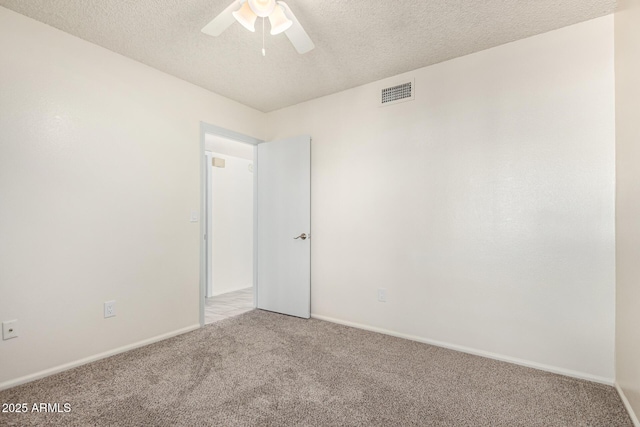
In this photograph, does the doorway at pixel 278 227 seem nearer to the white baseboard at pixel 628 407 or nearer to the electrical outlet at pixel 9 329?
the electrical outlet at pixel 9 329

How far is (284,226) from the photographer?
12.0ft

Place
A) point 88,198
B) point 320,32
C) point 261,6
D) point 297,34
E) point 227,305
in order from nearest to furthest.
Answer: point 261,6, point 297,34, point 320,32, point 88,198, point 227,305

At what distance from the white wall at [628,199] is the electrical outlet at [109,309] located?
3.57m

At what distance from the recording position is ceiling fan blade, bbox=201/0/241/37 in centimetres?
170

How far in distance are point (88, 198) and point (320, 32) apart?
224 centimetres

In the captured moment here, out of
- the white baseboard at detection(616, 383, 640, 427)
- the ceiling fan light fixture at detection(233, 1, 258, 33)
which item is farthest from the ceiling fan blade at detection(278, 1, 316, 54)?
the white baseboard at detection(616, 383, 640, 427)

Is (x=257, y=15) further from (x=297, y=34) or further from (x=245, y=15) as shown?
(x=297, y=34)

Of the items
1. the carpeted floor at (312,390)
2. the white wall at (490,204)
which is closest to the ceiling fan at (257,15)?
the white wall at (490,204)

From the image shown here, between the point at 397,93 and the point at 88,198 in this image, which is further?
the point at 397,93

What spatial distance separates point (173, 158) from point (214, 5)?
59.5 inches

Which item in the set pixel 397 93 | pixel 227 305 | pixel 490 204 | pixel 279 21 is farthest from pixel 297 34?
pixel 227 305

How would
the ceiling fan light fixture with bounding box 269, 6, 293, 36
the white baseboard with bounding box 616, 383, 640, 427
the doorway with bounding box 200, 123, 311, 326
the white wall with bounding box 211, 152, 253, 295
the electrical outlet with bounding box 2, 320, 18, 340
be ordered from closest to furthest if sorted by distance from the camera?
the white baseboard with bounding box 616, 383, 640, 427
the ceiling fan light fixture with bounding box 269, 6, 293, 36
the electrical outlet with bounding box 2, 320, 18, 340
the doorway with bounding box 200, 123, 311, 326
the white wall with bounding box 211, 152, 253, 295

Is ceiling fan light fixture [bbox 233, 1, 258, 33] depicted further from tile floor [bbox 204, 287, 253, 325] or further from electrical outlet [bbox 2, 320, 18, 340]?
tile floor [bbox 204, 287, 253, 325]

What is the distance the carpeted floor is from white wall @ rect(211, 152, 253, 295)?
2147 mm
